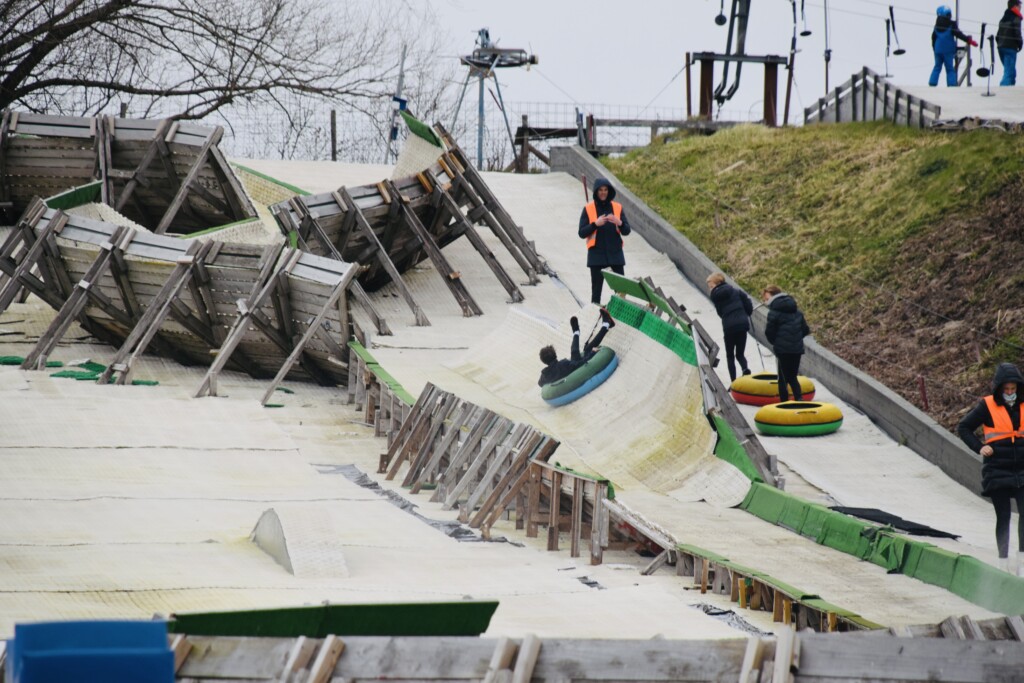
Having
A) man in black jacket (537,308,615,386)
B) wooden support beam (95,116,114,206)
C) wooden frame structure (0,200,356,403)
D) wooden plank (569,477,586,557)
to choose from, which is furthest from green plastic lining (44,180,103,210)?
wooden plank (569,477,586,557)

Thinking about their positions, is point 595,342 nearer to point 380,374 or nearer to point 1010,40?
point 380,374

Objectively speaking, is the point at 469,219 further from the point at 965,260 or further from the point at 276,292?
the point at 965,260

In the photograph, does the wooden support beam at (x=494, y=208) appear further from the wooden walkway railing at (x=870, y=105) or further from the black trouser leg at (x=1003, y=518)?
the black trouser leg at (x=1003, y=518)

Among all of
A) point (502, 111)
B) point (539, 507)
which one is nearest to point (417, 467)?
point (539, 507)

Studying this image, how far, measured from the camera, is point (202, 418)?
45.5 ft

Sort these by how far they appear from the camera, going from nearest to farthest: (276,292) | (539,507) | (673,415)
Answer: (539,507) → (673,415) → (276,292)

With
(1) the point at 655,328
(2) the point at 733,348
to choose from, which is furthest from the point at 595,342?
(2) the point at 733,348

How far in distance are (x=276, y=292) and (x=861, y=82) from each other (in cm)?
1353

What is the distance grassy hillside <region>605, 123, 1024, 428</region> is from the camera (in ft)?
49.0

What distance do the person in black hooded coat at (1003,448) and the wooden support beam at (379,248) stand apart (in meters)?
10.1

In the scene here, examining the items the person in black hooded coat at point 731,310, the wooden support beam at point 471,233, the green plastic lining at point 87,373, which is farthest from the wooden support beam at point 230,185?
the person in black hooded coat at point 731,310

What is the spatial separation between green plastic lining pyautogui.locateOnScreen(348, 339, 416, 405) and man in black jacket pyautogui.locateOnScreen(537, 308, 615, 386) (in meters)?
1.40

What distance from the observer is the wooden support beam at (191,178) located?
66.5 feet

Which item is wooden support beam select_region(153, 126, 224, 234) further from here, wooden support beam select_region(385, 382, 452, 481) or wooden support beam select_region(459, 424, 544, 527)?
wooden support beam select_region(459, 424, 544, 527)
